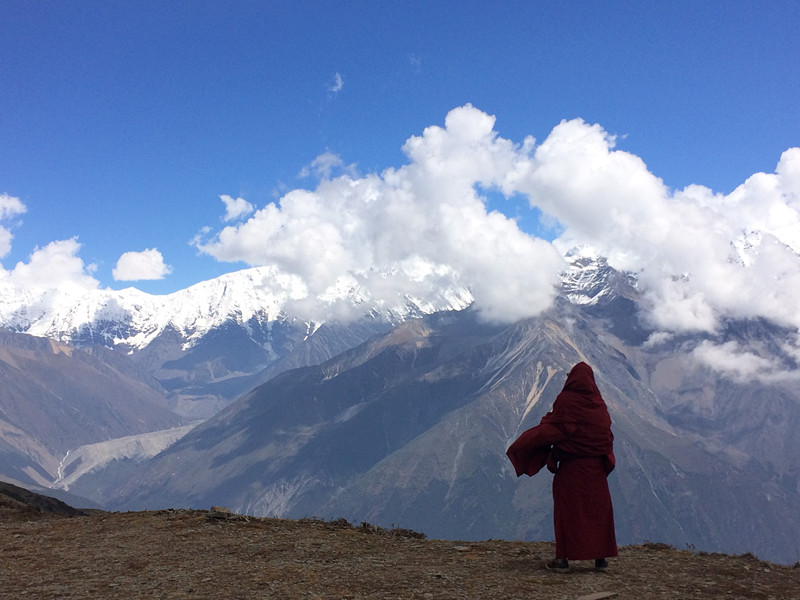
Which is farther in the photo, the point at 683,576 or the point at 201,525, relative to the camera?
the point at 201,525

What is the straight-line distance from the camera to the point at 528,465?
53.1ft

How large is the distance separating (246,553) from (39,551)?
227 inches

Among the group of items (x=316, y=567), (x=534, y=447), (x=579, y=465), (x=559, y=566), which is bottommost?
(x=316, y=567)

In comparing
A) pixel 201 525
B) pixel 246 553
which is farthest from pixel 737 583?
pixel 201 525

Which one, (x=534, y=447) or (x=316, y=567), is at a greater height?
(x=534, y=447)

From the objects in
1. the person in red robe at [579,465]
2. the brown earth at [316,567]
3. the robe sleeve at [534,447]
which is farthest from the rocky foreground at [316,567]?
the robe sleeve at [534,447]

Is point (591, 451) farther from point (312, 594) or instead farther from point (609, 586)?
point (312, 594)

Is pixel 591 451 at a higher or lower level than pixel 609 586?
higher

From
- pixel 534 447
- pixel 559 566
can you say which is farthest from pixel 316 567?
pixel 534 447

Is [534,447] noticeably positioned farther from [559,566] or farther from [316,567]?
[316,567]

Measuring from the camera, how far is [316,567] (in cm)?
1622

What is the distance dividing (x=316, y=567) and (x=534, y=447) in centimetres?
592

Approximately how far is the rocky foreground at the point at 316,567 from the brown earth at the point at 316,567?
3 cm

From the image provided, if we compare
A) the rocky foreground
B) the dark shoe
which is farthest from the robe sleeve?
the rocky foreground
